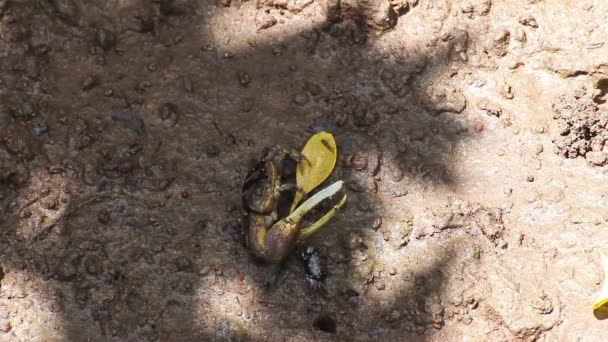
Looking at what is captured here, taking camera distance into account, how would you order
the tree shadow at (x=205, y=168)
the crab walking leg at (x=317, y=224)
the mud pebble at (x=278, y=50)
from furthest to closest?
1. the mud pebble at (x=278, y=50)
2. the crab walking leg at (x=317, y=224)
3. the tree shadow at (x=205, y=168)

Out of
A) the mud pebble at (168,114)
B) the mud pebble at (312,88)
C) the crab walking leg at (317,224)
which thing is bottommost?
the crab walking leg at (317,224)

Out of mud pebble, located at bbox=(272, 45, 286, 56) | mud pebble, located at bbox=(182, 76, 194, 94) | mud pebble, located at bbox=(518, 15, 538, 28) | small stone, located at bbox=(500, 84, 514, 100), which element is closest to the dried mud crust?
small stone, located at bbox=(500, 84, 514, 100)

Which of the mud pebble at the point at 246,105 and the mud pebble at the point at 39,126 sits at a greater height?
the mud pebble at the point at 246,105

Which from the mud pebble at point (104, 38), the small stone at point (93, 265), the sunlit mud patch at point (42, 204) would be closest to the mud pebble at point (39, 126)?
the sunlit mud patch at point (42, 204)

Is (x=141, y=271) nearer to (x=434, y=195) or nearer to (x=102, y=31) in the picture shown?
(x=102, y=31)

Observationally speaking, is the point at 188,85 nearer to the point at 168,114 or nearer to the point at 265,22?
the point at 168,114

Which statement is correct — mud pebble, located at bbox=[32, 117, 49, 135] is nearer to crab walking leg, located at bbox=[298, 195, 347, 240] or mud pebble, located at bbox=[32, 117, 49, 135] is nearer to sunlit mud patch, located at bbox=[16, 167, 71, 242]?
sunlit mud patch, located at bbox=[16, 167, 71, 242]

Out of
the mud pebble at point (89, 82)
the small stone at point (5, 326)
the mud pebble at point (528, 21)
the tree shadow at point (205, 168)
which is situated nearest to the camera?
the small stone at point (5, 326)

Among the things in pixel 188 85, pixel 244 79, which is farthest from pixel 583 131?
pixel 188 85

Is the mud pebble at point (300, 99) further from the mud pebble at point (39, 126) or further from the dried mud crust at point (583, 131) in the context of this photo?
the dried mud crust at point (583, 131)
